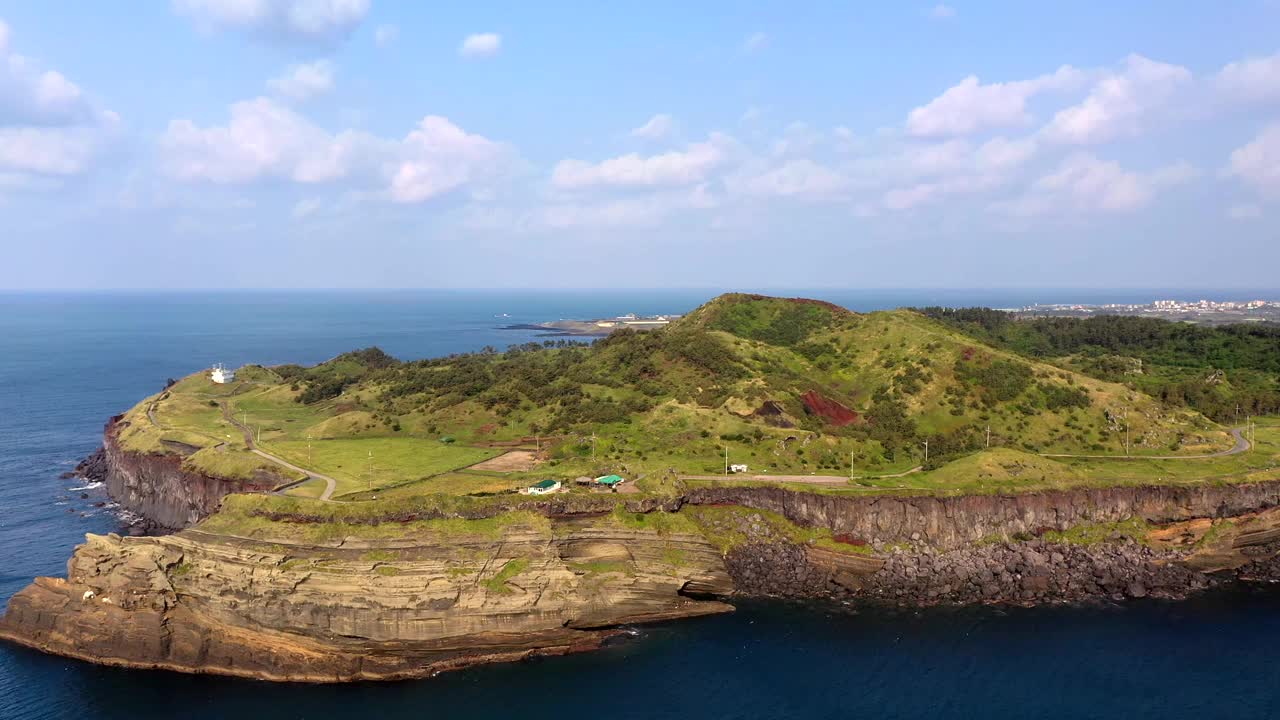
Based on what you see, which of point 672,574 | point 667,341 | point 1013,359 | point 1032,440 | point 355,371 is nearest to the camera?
point 672,574

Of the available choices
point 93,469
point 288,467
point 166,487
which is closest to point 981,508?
point 288,467

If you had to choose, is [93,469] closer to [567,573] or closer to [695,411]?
[567,573]

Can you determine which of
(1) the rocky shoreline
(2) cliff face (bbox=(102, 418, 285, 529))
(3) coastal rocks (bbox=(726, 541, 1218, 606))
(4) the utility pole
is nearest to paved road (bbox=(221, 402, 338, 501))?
(2) cliff face (bbox=(102, 418, 285, 529))

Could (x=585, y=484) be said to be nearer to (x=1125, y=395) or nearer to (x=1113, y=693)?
(x=1113, y=693)

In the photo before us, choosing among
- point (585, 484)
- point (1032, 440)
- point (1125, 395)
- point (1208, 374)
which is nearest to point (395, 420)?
point (585, 484)

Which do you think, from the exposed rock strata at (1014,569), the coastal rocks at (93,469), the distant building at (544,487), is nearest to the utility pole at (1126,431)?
the exposed rock strata at (1014,569)
